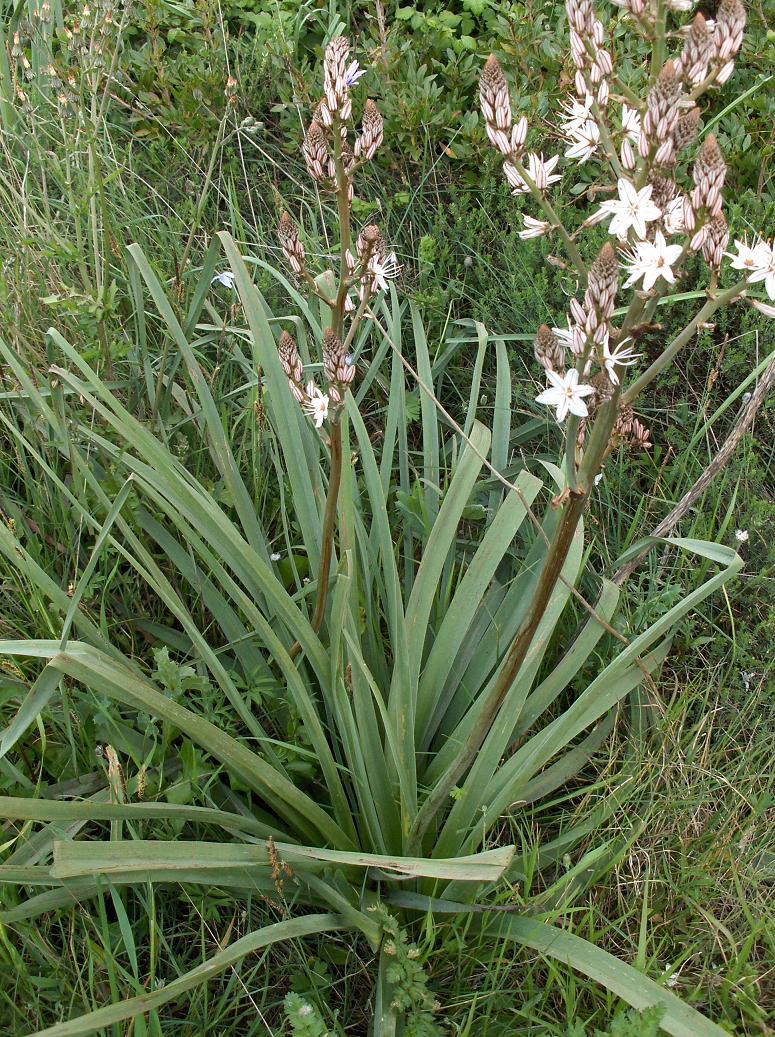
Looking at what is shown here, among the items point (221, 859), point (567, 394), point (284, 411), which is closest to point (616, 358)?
point (567, 394)

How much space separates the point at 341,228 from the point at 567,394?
536 millimetres

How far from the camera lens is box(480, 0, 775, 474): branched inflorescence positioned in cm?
121

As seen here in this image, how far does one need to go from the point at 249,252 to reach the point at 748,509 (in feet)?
6.02

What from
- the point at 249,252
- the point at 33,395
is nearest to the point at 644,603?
the point at 33,395

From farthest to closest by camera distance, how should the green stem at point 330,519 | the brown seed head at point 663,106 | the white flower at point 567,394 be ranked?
the green stem at point 330,519
the white flower at point 567,394
the brown seed head at point 663,106

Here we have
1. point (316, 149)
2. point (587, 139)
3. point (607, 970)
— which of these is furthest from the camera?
point (607, 970)

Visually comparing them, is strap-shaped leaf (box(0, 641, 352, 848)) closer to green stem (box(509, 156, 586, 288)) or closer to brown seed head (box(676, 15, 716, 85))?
green stem (box(509, 156, 586, 288))

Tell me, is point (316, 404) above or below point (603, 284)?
below

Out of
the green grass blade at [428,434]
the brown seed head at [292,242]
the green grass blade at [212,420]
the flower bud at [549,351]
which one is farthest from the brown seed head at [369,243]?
the green grass blade at [428,434]

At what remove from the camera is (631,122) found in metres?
1.41

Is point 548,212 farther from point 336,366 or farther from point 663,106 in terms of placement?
point 336,366

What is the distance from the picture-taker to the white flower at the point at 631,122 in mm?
1395

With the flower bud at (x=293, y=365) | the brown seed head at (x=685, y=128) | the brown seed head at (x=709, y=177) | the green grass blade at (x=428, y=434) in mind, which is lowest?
the green grass blade at (x=428, y=434)

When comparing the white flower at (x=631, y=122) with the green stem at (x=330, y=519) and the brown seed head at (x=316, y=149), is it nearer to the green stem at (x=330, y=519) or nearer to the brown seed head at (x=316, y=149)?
the brown seed head at (x=316, y=149)
